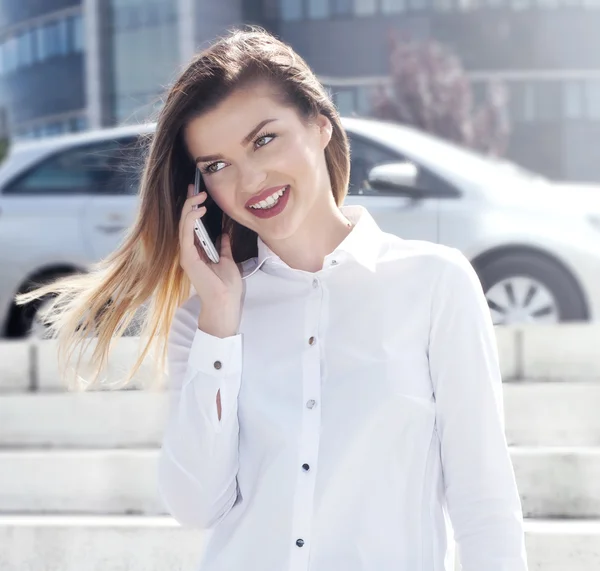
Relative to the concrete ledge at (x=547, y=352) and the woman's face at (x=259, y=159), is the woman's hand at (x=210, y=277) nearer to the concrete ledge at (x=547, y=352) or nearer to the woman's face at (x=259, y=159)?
the woman's face at (x=259, y=159)

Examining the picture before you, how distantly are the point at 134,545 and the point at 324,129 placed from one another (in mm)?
1488

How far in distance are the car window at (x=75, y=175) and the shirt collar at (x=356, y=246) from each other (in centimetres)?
395

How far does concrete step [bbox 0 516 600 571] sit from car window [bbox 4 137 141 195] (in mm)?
3192

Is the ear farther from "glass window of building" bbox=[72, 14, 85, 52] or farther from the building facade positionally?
"glass window of building" bbox=[72, 14, 85, 52]

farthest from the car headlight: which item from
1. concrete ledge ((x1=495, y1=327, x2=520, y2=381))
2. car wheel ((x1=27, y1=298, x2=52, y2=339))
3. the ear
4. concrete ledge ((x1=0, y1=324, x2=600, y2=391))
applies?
the ear

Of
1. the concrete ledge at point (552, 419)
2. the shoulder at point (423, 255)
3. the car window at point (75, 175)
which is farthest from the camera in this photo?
the car window at point (75, 175)

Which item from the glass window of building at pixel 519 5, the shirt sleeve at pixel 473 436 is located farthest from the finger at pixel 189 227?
the glass window of building at pixel 519 5

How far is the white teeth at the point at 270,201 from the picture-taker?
2.13 m

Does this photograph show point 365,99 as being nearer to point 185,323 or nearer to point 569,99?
point 569,99

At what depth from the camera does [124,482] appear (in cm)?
349

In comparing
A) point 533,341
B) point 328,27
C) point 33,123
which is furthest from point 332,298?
point 33,123

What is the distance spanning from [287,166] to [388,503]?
0.69 meters

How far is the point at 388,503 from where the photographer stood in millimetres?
1950

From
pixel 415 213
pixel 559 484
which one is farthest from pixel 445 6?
pixel 559 484
